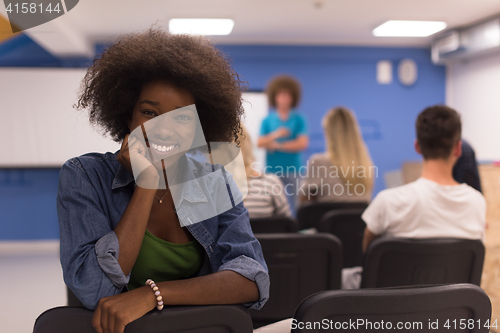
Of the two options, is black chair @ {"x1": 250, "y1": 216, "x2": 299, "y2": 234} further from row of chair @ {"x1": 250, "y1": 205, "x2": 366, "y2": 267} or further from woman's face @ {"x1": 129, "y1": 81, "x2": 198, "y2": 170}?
woman's face @ {"x1": 129, "y1": 81, "x2": 198, "y2": 170}

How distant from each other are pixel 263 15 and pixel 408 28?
6.26 feet

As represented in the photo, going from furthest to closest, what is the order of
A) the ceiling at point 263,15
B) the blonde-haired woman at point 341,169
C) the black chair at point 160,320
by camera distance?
the ceiling at point 263,15 < the blonde-haired woman at point 341,169 < the black chair at point 160,320

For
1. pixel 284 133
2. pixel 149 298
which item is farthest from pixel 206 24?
pixel 149 298

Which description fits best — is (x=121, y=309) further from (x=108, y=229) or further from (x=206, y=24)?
(x=206, y=24)

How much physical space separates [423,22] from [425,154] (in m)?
3.78

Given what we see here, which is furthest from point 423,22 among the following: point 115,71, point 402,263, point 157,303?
point 157,303

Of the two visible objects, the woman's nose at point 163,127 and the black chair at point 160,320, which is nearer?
the black chair at point 160,320

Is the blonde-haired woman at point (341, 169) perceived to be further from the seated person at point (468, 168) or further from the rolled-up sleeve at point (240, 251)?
the rolled-up sleeve at point (240, 251)

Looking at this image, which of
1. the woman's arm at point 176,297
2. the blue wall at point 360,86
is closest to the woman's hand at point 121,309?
the woman's arm at point 176,297

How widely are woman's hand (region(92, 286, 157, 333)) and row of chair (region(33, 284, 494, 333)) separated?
16 millimetres

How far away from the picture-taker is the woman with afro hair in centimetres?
82

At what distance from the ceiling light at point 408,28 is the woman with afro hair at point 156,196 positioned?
Result: 14.1 feet

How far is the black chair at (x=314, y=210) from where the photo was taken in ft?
7.79

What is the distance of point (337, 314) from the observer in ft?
2.36
